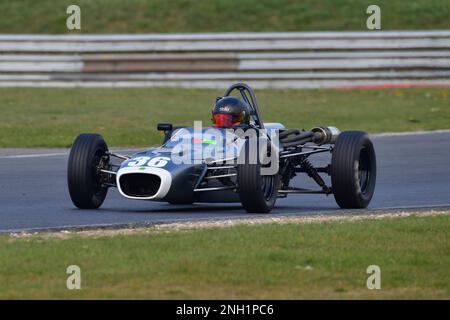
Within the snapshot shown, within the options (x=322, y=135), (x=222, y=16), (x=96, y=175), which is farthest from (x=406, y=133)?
(x=222, y=16)

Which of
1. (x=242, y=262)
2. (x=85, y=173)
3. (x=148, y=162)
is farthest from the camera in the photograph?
(x=85, y=173)

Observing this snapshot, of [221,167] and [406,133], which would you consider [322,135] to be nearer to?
[221,167]

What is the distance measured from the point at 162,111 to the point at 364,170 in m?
9.83

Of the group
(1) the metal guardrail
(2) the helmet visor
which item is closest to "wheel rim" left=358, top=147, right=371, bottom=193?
(2) the helmet visor

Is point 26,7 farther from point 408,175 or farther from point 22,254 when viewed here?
point 22,254

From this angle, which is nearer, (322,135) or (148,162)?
(148,162)

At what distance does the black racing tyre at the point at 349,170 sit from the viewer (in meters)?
11.5

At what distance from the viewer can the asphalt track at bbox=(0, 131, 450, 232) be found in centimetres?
1087

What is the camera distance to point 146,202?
1257cm

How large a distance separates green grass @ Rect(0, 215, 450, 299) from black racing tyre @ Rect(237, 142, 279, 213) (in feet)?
2.35

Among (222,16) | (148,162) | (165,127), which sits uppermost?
(222,16)

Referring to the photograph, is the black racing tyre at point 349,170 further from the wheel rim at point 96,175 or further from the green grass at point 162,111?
the green grass at point 162,111

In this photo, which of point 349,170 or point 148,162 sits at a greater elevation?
point 148,162

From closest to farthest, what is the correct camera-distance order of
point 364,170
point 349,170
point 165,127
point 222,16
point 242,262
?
point 242,262 → point 349,170 → point 165,127 → point 364,170 → point 222,16
